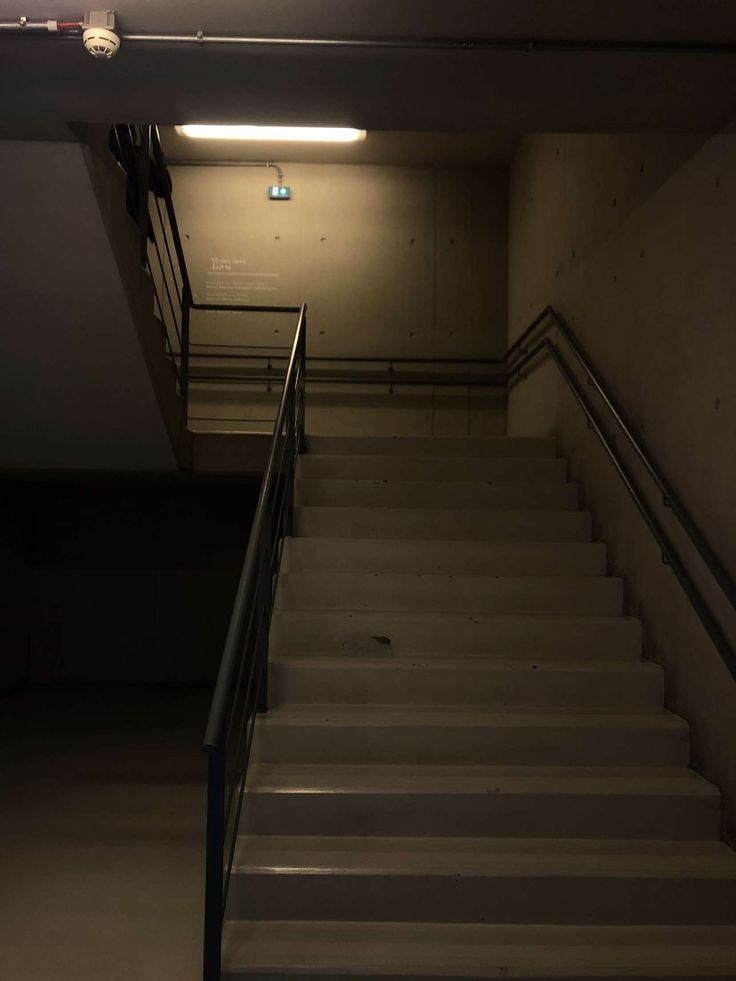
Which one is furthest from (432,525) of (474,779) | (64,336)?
(64,336)

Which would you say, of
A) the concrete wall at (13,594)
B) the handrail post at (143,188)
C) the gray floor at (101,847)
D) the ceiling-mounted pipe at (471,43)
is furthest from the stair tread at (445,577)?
the concrete wall at (13,594)

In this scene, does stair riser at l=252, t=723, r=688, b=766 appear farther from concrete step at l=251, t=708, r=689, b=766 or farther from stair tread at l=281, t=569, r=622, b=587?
stair tread at l=281, t=569, r=622, b=587

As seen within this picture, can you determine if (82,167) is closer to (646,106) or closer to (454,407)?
(646,106)

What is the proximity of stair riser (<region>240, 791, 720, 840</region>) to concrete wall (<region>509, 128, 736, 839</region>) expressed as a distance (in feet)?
0.59

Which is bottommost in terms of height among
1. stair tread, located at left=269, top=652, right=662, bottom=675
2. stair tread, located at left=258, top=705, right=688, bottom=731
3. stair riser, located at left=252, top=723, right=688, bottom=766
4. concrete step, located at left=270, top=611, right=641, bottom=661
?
stair riser, located at left=252, top=723, right=688, bottom=766

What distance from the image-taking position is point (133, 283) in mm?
3361

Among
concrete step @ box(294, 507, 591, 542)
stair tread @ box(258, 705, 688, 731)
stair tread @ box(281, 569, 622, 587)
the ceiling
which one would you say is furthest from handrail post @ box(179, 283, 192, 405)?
stair tread @ box(258, 705, 688, 731)

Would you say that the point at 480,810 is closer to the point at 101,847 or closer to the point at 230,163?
the point at 101,847

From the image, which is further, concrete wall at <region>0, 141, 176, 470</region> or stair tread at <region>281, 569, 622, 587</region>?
stair tread at <region>281, 569, 622, 587</region>

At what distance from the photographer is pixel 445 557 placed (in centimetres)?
355

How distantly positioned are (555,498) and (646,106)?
1989 millimetres

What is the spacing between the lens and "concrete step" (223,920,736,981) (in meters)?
2.03

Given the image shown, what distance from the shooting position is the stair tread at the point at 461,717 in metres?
2.73

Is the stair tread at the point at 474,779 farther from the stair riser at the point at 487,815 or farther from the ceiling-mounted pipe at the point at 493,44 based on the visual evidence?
the ceiling-mounted pipe at the point at 493,44
